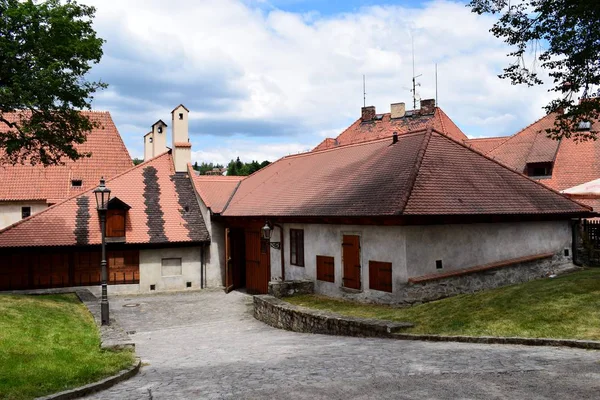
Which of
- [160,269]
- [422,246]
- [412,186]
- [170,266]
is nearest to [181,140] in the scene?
[170,266]

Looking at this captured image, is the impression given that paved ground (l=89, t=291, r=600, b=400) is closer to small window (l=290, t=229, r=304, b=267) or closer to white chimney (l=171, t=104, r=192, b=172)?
small window (l=290, t=229, r=304, b=267)

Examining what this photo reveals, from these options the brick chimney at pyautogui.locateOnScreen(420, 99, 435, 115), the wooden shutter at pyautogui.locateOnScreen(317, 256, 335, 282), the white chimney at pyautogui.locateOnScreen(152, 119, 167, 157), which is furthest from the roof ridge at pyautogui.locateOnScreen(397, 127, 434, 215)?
the brick chimney at pyautogui.locateOnScreen(420, 99, 435, 115)

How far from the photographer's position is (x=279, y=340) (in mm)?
12938

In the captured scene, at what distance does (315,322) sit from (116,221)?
557 inches

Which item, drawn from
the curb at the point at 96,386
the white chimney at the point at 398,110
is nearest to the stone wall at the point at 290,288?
the curb at the point at 96,386

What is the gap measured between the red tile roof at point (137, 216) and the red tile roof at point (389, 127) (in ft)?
50.4

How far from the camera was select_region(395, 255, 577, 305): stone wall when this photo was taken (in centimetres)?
1536

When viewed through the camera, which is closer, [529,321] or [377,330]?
[529,321]

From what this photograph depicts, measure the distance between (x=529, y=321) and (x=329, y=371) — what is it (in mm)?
4961

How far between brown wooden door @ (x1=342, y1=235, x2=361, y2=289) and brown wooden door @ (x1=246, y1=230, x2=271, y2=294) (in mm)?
5872

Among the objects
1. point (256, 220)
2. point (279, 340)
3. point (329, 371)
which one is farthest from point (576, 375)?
point (256, 220)

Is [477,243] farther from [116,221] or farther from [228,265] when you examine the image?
[116,221]

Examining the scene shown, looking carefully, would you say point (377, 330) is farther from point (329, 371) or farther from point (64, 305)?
point (64, 305)

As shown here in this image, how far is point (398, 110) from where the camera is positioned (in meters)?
45.2
